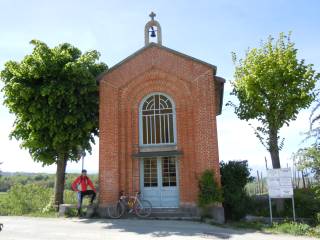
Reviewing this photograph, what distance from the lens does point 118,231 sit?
11648 millimetres

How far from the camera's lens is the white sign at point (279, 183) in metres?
13.0

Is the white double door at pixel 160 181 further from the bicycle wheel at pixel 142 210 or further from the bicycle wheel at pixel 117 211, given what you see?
the bicycle wheel at pixel 117 211

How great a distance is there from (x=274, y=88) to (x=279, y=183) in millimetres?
4074

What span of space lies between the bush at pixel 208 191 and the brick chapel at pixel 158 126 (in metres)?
0.47

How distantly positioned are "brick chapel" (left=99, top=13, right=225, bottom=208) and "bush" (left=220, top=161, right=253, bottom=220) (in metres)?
0.89

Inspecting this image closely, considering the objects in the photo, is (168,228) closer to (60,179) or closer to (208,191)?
(208,191)

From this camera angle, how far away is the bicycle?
14.5 m

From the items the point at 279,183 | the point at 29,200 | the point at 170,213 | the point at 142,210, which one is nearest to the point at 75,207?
the point at 142,210

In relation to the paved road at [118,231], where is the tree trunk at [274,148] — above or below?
above

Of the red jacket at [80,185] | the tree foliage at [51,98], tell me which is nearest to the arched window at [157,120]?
the tree foliage at [51,98]

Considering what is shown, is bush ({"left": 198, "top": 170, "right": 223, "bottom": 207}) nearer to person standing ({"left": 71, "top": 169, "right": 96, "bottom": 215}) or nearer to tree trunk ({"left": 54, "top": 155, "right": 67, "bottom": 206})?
person standing ({"left": 71, "top": 169, "right": 96, "bottom": 215})

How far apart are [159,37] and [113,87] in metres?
3.33

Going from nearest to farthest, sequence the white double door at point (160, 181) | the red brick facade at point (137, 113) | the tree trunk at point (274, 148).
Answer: the red brick facade at point (137, 113) → the white double door at point (160, 181) → the tree trunk at point (274, 148)

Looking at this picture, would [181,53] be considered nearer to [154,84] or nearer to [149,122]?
[154,84]
